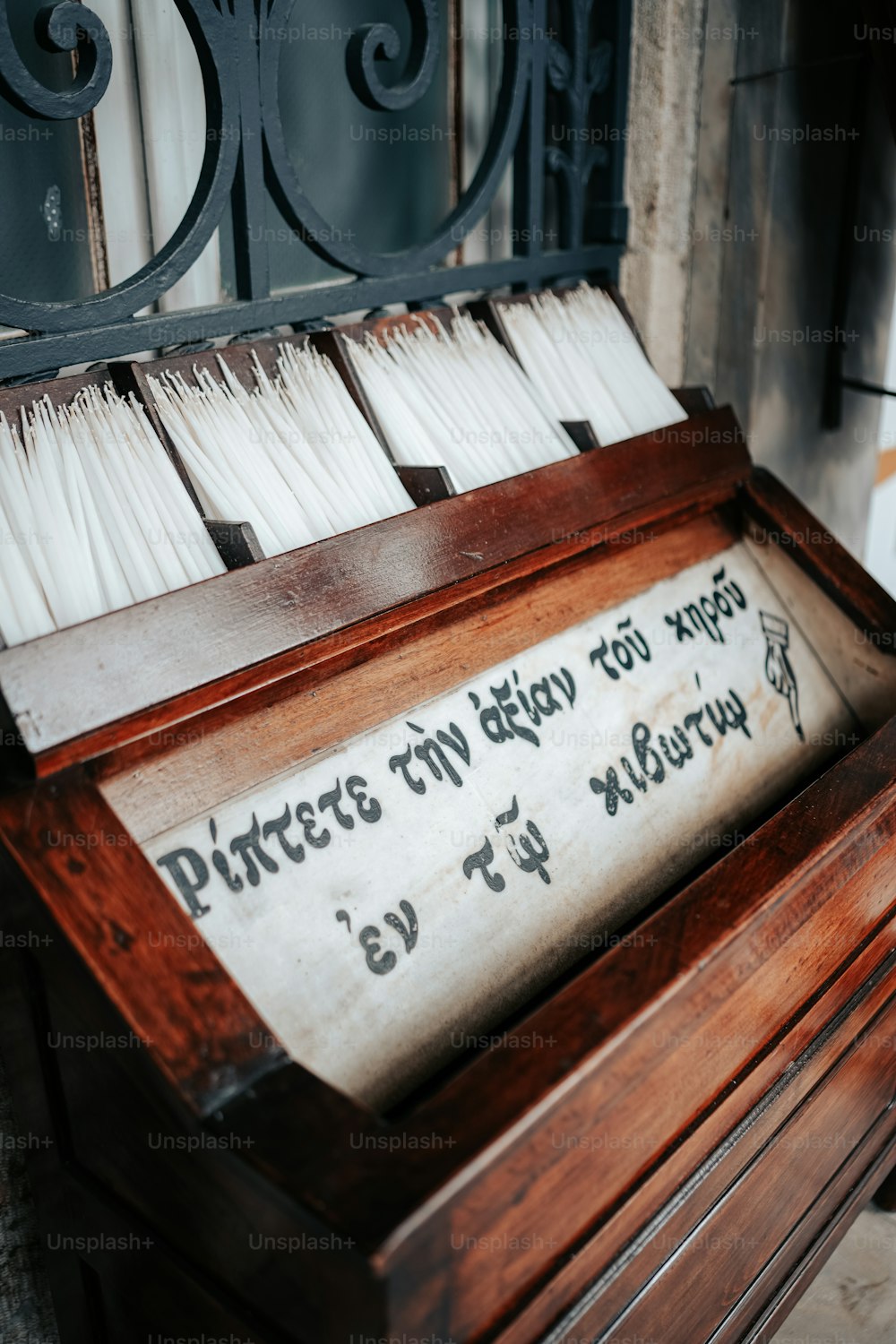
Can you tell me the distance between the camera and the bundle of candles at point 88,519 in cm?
108

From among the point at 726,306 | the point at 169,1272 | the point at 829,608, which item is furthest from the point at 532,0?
the point at 169,1272

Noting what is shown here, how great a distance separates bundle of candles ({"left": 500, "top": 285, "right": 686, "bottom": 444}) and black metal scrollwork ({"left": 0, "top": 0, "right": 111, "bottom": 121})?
26.0 inches

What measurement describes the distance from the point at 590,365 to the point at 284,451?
62 centimetres

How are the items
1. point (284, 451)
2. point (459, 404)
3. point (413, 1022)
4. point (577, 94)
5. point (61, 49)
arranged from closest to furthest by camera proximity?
point (413, 1022)
point (61, 49)
point (284, 451)
point (459, 404)
point (577, 94)

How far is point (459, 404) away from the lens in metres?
1.51

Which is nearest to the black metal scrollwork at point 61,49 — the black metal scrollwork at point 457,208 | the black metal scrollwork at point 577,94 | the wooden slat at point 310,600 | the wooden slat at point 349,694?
the black metal scrollwork at point 457,208

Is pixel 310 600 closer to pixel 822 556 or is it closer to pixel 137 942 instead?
pixel 137 942

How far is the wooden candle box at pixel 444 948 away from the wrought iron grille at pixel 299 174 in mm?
410

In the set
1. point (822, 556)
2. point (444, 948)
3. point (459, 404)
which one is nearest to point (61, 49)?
point (459, 404)

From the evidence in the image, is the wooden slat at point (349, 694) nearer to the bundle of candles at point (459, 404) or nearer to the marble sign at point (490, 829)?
the marble sign at point (490, 829)

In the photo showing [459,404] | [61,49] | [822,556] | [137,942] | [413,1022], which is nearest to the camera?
[137,942]

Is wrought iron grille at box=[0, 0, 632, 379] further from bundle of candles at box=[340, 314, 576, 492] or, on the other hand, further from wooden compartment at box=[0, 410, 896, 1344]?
wooden compartment at box=[0, 410, 896, 1344]

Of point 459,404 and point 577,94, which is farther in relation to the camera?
point 577,94

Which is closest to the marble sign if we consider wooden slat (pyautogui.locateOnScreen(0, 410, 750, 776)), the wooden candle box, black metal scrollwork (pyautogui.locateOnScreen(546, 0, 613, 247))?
the wooden candle box
